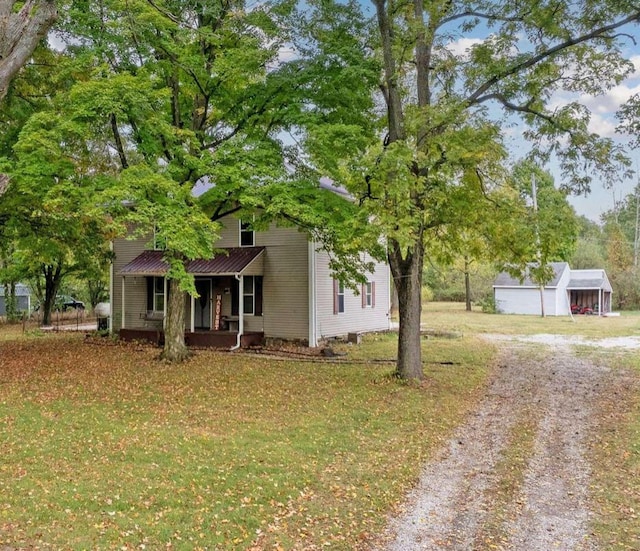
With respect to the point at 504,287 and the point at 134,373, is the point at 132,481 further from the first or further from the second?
the point at 504,287

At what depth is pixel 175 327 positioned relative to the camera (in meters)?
14.4

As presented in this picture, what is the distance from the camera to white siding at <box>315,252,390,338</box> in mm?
18344

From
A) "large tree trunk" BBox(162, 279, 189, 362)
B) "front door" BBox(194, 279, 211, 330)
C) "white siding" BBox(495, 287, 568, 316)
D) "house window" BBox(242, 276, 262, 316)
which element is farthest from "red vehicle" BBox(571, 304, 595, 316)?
"large tree trunk" BBox(162, 279, 189, 362)

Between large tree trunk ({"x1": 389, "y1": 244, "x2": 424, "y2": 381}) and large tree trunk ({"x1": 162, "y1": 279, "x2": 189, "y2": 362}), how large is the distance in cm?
622

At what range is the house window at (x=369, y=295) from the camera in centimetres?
2156

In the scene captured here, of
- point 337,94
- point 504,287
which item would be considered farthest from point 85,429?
point 504,287

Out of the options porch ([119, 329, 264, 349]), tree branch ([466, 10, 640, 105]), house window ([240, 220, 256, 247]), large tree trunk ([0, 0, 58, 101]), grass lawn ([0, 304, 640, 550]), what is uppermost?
tree branch ([466, 10, 640, 105])

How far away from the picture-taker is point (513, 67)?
11023 millimetres

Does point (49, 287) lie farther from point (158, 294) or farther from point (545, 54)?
point (545, 54)

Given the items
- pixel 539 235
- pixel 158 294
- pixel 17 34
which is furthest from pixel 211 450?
pixel 158 294

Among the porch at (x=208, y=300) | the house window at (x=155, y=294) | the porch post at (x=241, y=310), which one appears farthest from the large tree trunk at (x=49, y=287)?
the porch post at (x=241, y=310)

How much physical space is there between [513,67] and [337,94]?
3880 millimetres

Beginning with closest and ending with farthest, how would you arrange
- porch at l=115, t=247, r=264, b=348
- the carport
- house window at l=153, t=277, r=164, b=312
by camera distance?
1. porch at l=115, t=247, r=264, b=348
2. house window at l=153, t=277, r=164, b=312
3. the carport

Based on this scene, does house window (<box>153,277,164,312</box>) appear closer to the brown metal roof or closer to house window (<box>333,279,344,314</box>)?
the brown metal roof
